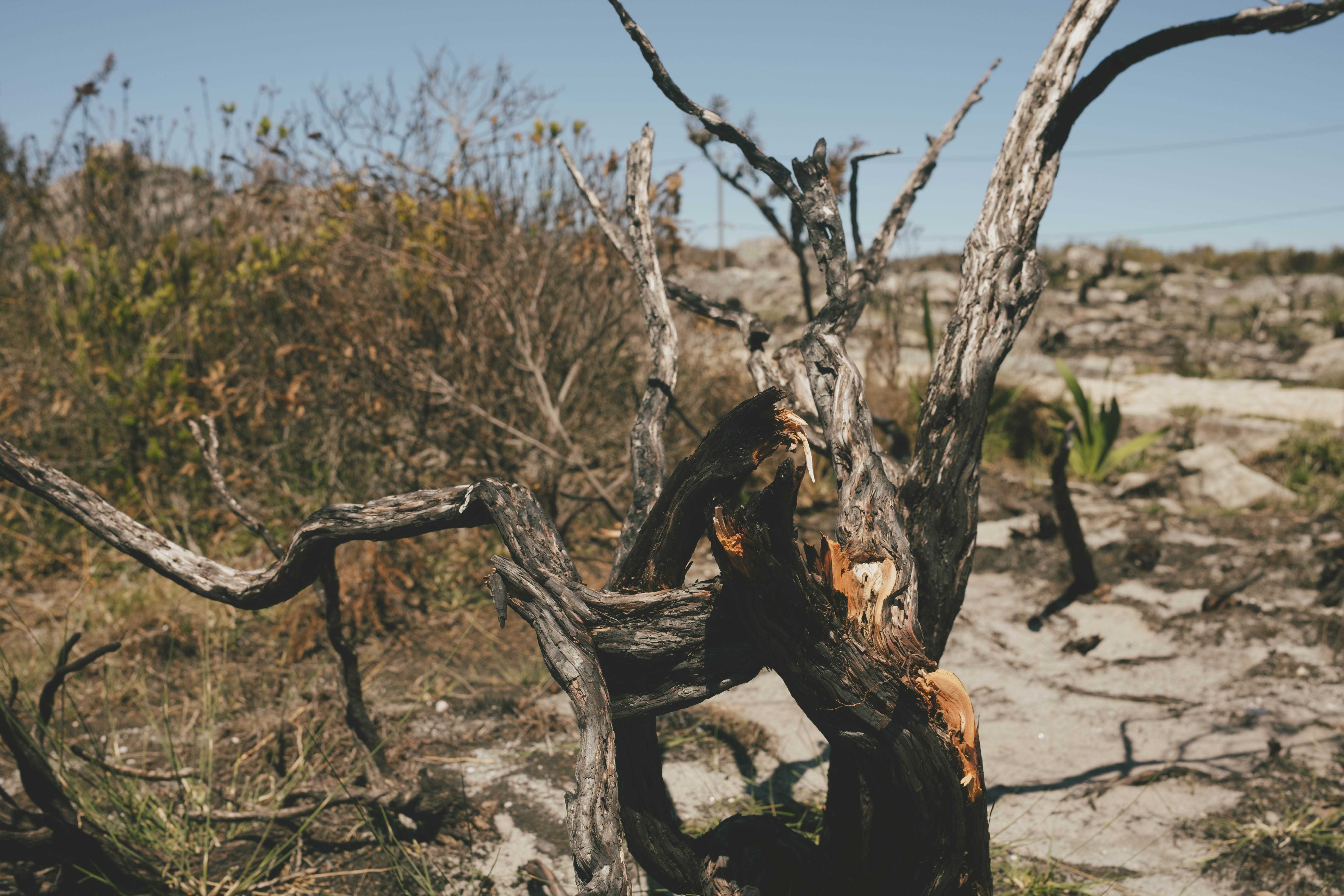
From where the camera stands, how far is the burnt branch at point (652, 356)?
222 cm

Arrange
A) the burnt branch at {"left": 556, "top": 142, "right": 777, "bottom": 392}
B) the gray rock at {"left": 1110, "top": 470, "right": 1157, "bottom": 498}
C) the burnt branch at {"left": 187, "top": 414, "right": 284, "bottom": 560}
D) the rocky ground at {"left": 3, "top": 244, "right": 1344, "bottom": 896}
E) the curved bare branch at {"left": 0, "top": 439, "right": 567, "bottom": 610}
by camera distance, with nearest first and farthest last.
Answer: the curved bare branch at {"left": 0, "top": 439, "right": 567, "bottom": 610}
the burnt branch at {"left": 187, "top": 414, "right": 284, "bottom": 560}
the burnt branch at {"left": 556, "top": 142, "right": 777, "bottom": 392}
the rocky ground at {"left": 3, "top": 244, "right": 1344, "bottom": 896}
the gray rock at {"left": 1110, "top": 470, "right": 1157, "bottom": 498}

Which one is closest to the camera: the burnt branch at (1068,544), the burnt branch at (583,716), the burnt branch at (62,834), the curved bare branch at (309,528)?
the burnt branch at (583,716)

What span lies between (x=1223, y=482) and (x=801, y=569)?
6502 mm

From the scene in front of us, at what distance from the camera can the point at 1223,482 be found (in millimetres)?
6508

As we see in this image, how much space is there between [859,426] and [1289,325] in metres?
16.8

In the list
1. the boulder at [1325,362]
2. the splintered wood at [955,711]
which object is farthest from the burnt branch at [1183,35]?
the boulder at [1325,362]

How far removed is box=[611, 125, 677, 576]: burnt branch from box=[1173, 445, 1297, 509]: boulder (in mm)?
5576

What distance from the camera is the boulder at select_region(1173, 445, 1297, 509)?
6344 millimetres

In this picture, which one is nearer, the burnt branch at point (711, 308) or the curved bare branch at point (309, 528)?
the curved bare branch at point (309, 528)

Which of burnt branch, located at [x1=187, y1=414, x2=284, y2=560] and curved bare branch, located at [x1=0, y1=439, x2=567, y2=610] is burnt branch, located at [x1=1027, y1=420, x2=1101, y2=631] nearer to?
curved bare branch, located at [x1=0, y1=439, x2=567, y2=610]

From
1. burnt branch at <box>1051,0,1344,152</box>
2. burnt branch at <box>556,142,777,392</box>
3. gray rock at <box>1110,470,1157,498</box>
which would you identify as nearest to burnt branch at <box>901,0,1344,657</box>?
burnt branch at <box>1051,0,1344,152</box>

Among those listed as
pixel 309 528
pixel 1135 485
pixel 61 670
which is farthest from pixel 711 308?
pixel 1135 485

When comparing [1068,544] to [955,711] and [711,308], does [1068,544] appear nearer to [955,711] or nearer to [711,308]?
[711,308]

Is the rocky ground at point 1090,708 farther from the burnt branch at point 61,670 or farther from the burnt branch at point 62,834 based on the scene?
the burnt branch at point 62,834
